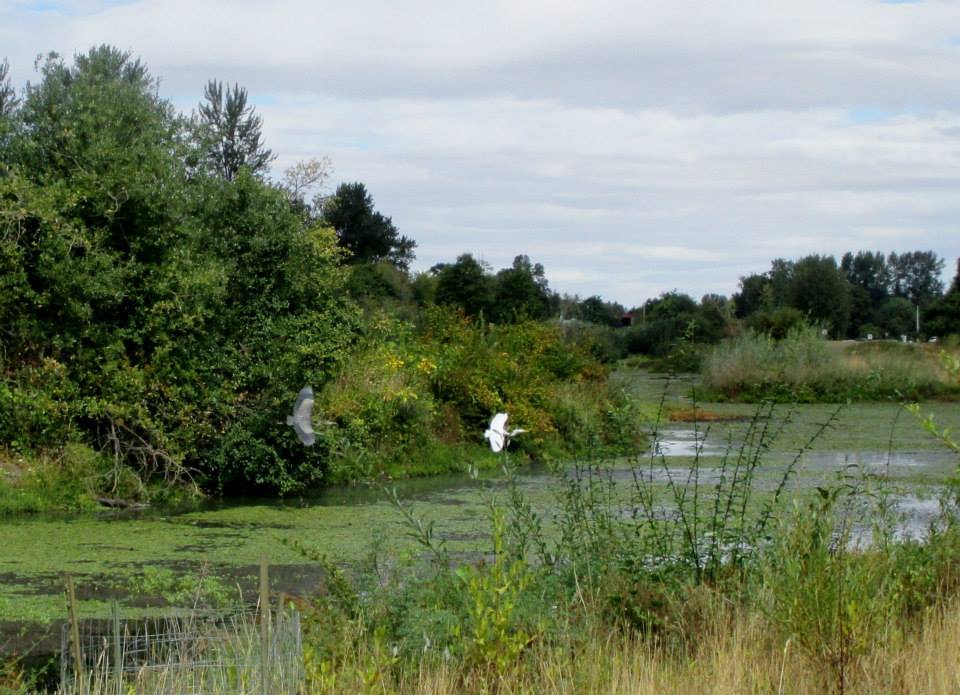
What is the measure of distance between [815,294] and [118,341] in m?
49.6

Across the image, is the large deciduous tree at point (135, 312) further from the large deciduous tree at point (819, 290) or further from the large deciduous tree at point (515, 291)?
the large deciduous tree at point (819, 290)

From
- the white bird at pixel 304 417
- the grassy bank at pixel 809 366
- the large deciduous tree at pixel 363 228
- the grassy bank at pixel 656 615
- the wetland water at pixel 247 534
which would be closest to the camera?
the white bird at pixel 304 417

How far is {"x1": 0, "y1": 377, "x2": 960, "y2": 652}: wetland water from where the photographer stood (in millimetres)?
8766

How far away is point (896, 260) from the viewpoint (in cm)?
9881

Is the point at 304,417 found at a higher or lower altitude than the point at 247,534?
higher

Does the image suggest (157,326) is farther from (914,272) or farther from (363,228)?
(914,272)

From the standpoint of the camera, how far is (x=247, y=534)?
40.0 feet

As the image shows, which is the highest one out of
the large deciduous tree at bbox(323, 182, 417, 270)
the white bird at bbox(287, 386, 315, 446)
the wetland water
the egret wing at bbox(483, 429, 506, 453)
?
the large deciduous tree at bbox(323, 182, 417, 270)

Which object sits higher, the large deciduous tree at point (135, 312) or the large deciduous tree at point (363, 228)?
the large deciduous tree at point (363, 228)

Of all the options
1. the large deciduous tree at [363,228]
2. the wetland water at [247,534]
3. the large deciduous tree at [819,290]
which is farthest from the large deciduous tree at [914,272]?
the wetland water at [247,534]

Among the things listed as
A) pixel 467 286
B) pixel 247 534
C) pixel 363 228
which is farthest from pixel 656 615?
pixel 363 228

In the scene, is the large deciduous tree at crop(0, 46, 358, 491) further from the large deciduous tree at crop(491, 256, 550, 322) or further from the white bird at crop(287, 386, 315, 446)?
the large deciduous tree at crop(491, 256, 550, 322)

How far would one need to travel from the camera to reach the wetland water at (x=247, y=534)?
877 cm

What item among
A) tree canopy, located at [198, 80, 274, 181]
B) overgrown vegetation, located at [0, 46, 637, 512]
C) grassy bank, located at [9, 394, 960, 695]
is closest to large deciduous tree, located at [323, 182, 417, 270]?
tree canopy, located at [198, 80, 274, 181]
